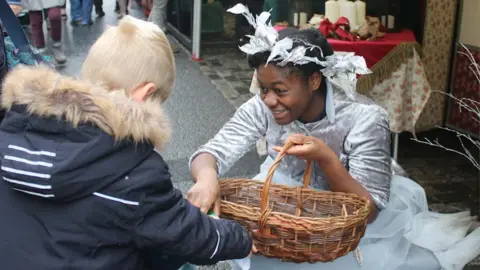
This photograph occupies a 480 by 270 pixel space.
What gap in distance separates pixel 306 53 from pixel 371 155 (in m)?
0.45

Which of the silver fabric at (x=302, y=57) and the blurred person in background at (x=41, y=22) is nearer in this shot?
the silver fabric at (x=302, y=57)

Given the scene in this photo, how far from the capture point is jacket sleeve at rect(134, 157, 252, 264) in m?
1.57

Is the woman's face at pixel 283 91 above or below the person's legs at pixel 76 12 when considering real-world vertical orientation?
above

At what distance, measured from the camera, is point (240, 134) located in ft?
8.07

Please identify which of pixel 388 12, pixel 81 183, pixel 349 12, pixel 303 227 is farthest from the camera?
pixel 388 12

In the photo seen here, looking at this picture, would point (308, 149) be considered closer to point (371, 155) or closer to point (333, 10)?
point (371, 155)

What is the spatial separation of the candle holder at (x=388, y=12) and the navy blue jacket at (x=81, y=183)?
3435 millimetres

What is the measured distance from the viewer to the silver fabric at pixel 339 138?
226cm

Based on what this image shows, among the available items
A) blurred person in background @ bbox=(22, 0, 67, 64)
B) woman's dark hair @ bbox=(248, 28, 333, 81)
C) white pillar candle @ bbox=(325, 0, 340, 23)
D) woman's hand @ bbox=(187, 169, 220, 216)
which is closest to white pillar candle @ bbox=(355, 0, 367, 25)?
white pillar candle @ bbox=(325, 0, 340, 23)

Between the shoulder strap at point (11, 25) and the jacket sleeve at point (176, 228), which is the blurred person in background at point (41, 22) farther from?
the jacket sleeve at point (176, 228)

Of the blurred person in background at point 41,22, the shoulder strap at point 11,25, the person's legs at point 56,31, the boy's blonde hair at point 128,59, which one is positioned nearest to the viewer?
the boy's blonde hair at point 128,59

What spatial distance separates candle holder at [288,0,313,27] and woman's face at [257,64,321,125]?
8.54ft

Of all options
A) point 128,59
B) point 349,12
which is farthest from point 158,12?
point 128,59

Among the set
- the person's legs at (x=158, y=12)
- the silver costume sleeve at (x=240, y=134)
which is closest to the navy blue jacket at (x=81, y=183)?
the silver costume sleeve at (x=240, y=134)
